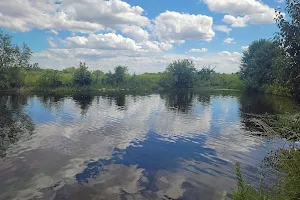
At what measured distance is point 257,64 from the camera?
80750 millimetres

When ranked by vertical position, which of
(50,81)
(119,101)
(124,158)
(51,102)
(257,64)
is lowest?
(124,158)

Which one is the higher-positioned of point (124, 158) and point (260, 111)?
point (260, 111)

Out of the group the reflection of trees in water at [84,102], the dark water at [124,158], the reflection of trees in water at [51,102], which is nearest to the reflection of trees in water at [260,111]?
the dark water at [124,158]

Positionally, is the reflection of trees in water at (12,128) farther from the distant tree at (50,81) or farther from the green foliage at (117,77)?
the green foliage at (117,77)

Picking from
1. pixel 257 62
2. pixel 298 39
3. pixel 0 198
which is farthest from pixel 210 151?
pixel 257 62

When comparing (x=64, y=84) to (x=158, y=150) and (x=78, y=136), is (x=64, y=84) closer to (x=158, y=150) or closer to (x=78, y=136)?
(x=78, y=136)

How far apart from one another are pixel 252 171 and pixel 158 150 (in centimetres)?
689

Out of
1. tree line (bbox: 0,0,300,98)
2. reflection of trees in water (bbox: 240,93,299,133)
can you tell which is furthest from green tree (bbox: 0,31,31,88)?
reflection of trees in water (bbox: 240,93,299,133)

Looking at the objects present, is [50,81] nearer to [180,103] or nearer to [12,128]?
[180,103]

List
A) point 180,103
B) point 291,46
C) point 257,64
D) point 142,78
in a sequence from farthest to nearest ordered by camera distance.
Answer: point 142,78, point 257,64, point 180,103, point 291,46

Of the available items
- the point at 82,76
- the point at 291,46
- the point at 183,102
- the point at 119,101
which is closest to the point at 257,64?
the point at 183,102

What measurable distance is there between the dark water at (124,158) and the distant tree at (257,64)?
54088 mm

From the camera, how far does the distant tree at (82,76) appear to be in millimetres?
87438

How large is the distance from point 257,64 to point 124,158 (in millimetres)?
73214
